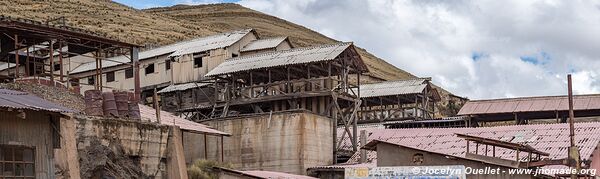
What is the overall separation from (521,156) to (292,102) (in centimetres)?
1461

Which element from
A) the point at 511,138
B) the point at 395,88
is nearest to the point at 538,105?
the point at 511,138

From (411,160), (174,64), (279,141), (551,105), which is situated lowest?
(411,160)

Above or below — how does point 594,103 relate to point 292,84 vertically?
below

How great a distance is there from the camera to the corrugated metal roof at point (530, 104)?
50.4 meters

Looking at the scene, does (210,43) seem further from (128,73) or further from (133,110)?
(133,110)

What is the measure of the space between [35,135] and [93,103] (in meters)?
7.54

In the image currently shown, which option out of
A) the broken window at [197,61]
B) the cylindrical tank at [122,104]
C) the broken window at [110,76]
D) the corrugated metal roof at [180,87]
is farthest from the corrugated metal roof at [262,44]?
the cylindrical tank at [122,104]

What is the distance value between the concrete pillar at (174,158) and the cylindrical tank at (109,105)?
2282 mm

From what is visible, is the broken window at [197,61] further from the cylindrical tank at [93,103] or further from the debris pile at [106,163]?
the debris pile at [106,163]

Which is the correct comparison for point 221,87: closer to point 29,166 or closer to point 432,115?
point 432,115

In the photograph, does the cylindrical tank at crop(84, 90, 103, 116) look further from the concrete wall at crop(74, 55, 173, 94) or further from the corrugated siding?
the concrete wall at crop(74, 55, 173, 94)

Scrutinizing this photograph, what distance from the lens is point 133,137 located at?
31.2 metres

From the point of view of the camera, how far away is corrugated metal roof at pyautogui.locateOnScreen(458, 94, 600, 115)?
50.4m

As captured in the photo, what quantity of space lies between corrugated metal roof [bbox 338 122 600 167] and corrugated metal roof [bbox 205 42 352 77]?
16.7 ft
